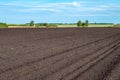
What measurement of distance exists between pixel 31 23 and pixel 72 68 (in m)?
117

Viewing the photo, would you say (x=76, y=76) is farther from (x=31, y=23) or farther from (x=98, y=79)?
(x=31, y=23)

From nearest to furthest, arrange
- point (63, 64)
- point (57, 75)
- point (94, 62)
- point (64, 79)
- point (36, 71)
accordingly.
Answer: point (64, 79)
point (57, 75)
point (36, 71)
point (63, 64)
point (94, 62)

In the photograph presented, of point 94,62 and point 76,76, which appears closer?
point 76,76

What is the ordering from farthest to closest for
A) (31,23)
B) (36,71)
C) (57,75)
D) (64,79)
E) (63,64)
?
1. (31,23)
2. (63,64)
3. (36,71)
4. (57,75)
5. (64,79)


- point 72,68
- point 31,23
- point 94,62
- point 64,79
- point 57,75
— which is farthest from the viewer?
point 31,23

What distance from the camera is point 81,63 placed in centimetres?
1598

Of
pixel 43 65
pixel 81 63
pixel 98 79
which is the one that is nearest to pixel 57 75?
pixel 98 79

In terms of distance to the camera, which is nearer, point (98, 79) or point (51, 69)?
point (98, 79)

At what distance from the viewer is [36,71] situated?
1332 cm

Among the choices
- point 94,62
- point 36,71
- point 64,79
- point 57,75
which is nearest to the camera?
point 64,79

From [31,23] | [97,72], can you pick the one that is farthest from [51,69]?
[31,23]

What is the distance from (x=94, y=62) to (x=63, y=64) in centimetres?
182

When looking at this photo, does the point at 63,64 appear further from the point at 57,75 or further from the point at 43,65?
the point at 57,75

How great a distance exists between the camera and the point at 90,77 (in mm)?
12211
